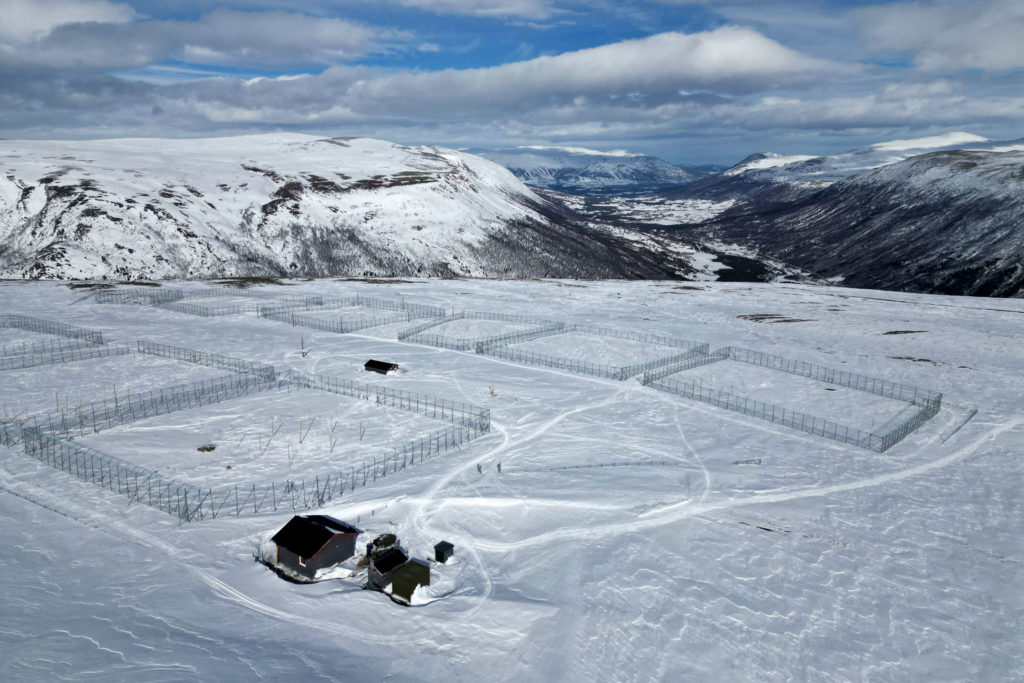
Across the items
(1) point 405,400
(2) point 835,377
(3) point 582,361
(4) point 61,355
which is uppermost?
(2) point 835,377

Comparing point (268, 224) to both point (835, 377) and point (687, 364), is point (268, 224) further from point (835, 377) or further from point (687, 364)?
point (835, 377)

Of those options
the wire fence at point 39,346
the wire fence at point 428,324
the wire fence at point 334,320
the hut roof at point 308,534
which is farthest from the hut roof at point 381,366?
the hut roof at point 308,534

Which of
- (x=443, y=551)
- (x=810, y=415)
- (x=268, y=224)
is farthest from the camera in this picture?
(x=268, y=224)

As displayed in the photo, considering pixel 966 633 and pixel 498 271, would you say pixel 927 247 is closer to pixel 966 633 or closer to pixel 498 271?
pixel 498 271

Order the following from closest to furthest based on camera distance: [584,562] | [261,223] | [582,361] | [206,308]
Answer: [584,562] → [582,361] → [206,308] → [261,223]

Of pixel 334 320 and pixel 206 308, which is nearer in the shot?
pixel 334 320

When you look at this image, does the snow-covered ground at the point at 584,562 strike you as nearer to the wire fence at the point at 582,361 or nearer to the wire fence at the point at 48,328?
the wire fence at the point at 582,361

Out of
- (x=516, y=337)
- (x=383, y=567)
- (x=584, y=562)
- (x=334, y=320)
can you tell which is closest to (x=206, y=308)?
(x=334, y=320)

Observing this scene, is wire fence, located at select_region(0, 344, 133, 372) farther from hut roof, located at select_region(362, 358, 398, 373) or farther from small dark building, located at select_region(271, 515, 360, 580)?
small dark building, located at select_region(271, 515, 360, 580)
